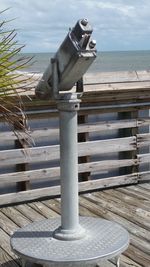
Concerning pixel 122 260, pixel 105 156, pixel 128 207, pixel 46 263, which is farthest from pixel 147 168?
pixel 46 263

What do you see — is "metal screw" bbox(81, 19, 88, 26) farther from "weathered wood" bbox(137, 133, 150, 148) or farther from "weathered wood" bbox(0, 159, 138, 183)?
"weathered wood" bbox(137, 133, 150, 148)

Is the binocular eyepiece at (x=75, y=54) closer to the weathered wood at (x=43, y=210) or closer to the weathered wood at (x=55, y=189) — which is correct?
the weathered wood at (x=43, y=210)

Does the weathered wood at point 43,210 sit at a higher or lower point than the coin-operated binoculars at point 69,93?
lower

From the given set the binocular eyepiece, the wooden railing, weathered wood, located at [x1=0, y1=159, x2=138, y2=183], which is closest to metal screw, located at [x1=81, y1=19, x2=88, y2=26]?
the binocular eyepiece

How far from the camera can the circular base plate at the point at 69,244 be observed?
278 centimetres

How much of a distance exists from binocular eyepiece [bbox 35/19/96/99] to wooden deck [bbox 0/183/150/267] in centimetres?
144

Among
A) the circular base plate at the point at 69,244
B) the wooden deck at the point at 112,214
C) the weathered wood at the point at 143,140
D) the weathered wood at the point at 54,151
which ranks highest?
the weathered wood at the point at 143,140

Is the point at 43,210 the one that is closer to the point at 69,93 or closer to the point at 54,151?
the point at 54,151

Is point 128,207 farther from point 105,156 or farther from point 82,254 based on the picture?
point 82,254

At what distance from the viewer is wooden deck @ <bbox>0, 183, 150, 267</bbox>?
3.61 m

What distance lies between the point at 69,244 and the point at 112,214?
5.42ft

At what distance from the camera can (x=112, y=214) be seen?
15.0 ft

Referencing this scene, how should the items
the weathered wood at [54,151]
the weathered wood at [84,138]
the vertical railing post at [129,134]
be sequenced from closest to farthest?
the weathered wood at [54,151]
the weathered wood at [84,138]
the vertical railing post at [129,134]

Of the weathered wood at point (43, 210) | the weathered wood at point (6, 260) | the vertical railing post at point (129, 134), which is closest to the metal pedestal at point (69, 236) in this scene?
the weathered wood at point (6, 260)
